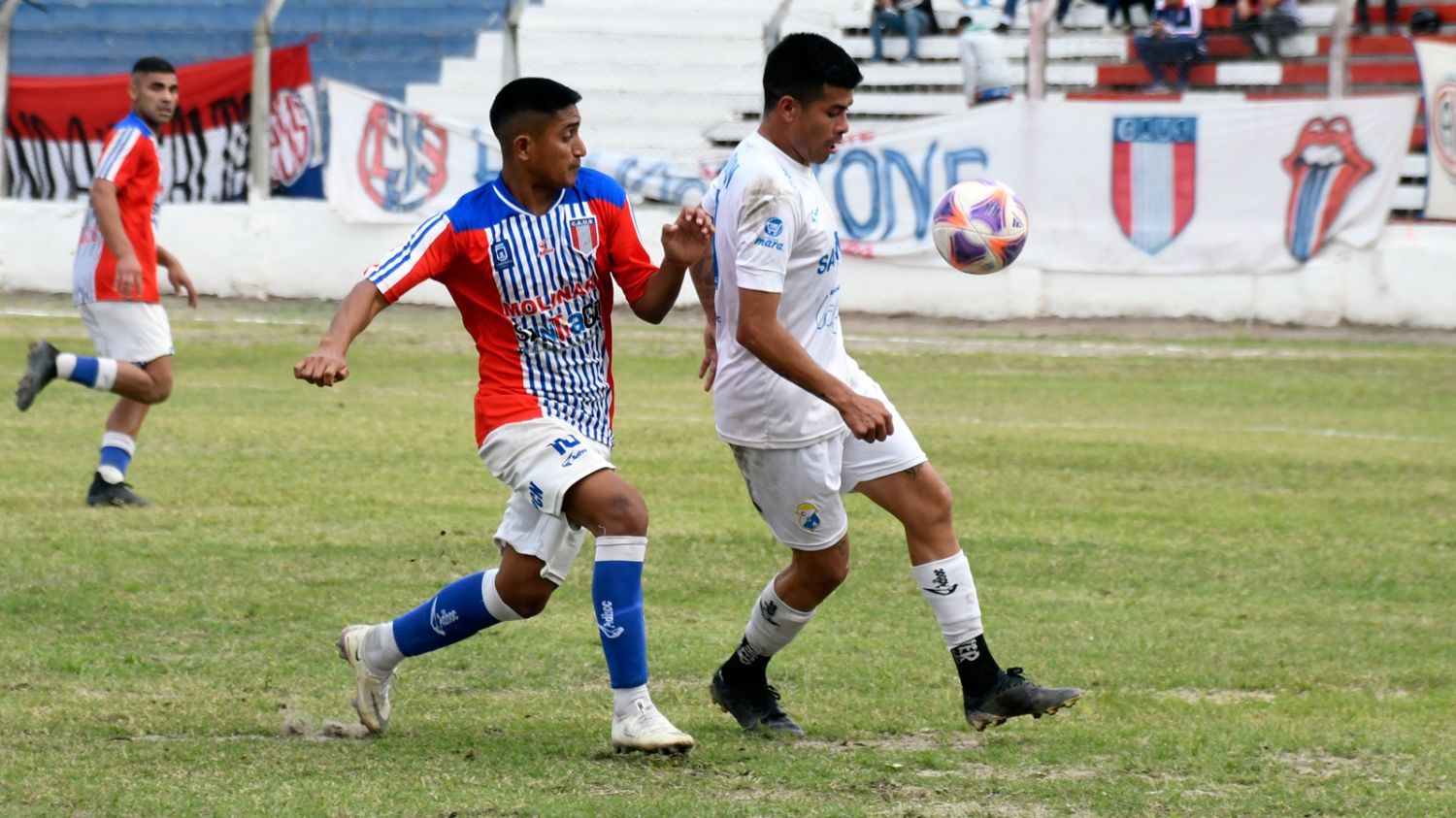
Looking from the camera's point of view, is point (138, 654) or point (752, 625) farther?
point (138, 654)

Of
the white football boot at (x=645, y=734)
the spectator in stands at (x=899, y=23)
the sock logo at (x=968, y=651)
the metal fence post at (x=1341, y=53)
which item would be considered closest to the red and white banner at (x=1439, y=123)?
the metal fence post at (x=1341, y=53)

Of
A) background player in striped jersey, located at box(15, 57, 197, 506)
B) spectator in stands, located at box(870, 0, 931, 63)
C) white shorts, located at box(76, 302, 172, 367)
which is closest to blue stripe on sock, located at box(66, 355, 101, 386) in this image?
background player in striped jersey, located at box(15, 57, 197, 506)

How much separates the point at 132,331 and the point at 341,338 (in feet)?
17.4

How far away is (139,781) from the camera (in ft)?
16.2

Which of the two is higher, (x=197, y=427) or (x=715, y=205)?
(x=715, y=205)

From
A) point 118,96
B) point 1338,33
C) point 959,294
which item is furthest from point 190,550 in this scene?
point 118,96

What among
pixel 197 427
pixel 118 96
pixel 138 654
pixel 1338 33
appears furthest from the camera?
pixel 118 96

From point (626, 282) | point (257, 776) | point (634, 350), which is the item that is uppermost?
point (626, 282)

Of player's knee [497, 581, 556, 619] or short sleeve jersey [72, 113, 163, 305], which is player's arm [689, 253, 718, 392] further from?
short sleeve jersey [72, 113, 163, 305]

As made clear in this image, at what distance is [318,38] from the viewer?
24469 mm

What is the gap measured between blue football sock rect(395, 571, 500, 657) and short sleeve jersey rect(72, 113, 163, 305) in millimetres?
4857

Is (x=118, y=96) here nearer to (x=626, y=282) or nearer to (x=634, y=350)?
(x=634, y=350)

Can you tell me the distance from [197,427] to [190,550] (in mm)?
4115

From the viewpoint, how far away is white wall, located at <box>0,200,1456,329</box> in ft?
62.3
